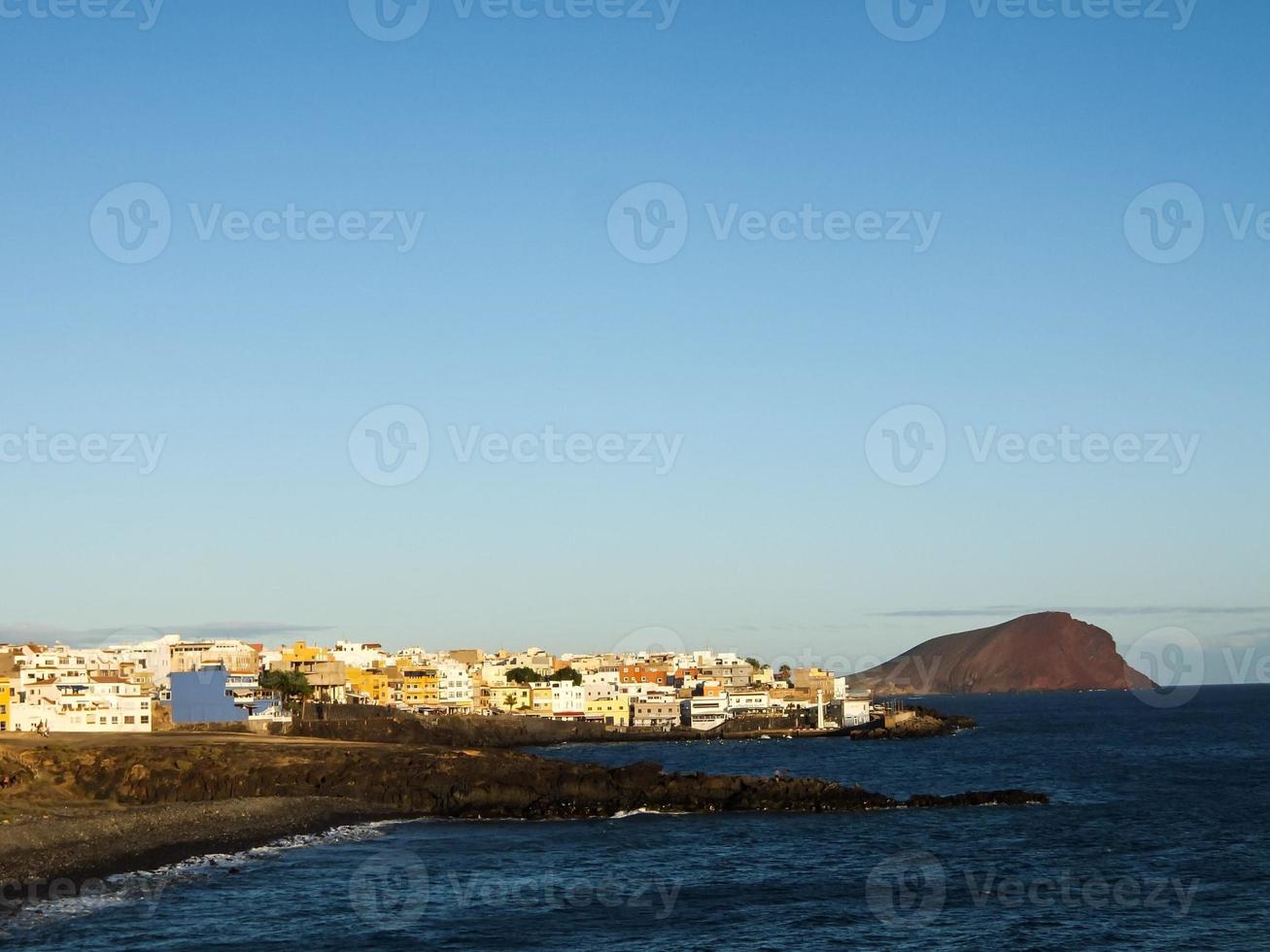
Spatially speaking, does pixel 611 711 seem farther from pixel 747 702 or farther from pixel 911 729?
pixel 911 729

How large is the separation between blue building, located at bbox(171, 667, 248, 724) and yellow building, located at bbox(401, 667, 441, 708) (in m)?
34.3

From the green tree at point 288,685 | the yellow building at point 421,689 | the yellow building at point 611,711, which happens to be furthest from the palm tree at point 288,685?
the yellow building at point 611,711

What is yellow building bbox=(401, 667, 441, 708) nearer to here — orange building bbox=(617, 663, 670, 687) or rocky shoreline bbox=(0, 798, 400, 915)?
orange building bbox=(617, 663, 670, 687)

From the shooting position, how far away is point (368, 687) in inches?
5389

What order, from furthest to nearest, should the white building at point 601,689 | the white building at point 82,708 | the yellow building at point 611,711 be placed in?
the white building at point 601,689 → the yellow building at point 611,711 → the white building at point 82,708

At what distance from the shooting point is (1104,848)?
49469mm

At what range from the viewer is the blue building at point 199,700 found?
101 m

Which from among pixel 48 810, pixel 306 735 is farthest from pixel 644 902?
pixel 306 735

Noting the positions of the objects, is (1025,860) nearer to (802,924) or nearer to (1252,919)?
(1252,919)

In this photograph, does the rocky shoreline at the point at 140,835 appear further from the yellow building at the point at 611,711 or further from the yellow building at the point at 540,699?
the yellow building at the point at 540,699

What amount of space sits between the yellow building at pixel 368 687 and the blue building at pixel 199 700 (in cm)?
2847

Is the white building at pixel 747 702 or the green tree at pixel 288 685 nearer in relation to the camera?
the green tree at pixel 288 685

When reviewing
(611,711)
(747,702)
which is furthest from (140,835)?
(747,702)

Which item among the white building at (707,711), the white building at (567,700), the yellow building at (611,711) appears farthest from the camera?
the yellow building at (611,711)
